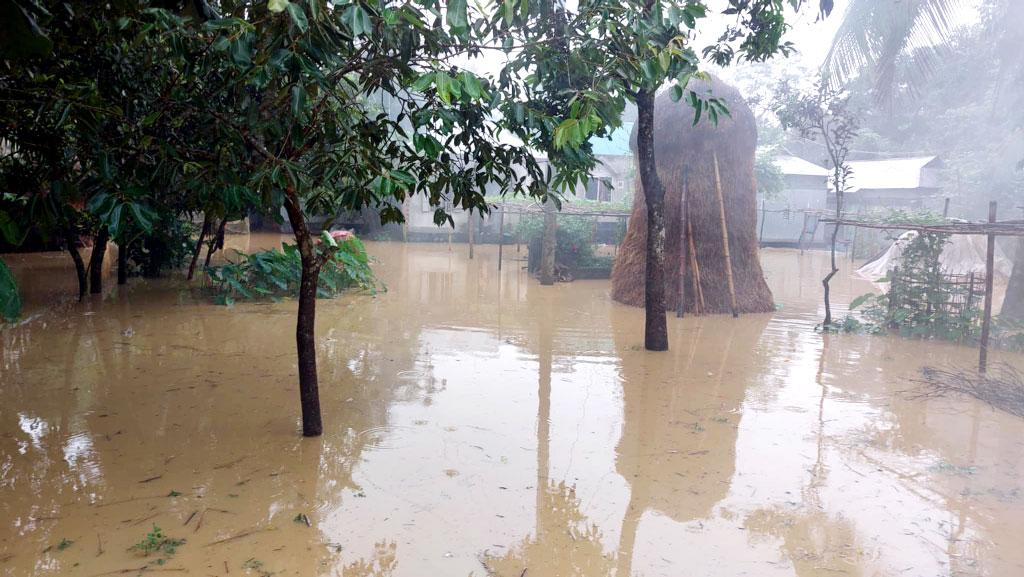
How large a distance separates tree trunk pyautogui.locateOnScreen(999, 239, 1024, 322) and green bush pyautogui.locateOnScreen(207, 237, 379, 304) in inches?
376

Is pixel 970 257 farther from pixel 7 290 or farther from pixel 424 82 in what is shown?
pixel 7 290

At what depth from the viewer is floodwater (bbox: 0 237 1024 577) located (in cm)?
365

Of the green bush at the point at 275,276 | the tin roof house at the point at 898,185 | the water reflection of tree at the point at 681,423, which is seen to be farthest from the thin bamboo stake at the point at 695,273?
the tin roof house at the point at 898,185

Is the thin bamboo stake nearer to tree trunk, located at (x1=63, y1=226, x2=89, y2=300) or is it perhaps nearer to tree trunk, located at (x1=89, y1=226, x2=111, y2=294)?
tree trunk, located at (x1=89, y1=226, x2=111, y2=294)

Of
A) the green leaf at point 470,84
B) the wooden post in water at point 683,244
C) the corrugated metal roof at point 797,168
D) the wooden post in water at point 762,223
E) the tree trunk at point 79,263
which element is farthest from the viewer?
the corrugated metal roof at point 797,168

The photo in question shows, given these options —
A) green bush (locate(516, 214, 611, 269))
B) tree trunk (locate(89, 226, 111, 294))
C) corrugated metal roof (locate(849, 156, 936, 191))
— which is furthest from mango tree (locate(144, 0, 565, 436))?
corrugated metal roof (locate(849, 156, 936, 191))

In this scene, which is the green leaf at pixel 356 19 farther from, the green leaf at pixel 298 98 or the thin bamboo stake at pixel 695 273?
the thin bamboo stake at pixel 695 273

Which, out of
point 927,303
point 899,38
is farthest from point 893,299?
point 899,38

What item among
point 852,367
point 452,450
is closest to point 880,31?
point 852,367

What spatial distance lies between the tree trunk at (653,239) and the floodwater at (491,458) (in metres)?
0.34

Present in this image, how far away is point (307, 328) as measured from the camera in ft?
16.0

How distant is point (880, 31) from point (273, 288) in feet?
33.7

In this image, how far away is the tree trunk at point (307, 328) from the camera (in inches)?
182

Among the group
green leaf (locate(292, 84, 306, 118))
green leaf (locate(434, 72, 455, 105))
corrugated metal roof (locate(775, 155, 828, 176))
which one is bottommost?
green leaf (locate(292, 84, 306, 118))
